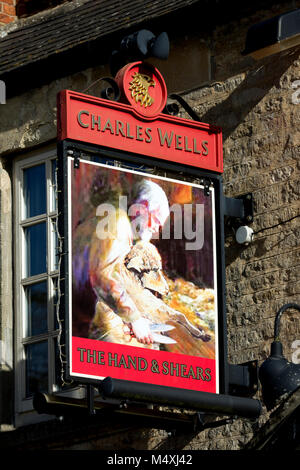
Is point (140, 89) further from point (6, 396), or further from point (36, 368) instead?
point (6, 396)

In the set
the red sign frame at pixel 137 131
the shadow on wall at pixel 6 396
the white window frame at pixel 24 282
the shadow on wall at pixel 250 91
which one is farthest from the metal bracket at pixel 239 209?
the shadow on wall at pixel 6 396

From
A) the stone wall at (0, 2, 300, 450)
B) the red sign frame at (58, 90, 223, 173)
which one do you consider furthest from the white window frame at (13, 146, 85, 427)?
the red sign frame at (58, 90, 223, 173)

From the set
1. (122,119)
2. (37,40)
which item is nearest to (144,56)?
(122,119)

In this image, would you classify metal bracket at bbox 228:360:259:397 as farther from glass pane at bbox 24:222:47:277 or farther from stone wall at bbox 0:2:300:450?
glass pane at bbox 24:222:47:277

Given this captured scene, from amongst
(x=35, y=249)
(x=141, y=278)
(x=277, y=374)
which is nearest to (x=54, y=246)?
(x=35, y=249)

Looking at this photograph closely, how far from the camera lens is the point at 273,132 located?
1288 centimetres

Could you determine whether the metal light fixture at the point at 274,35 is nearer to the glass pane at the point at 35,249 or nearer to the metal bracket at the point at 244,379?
the metal bracket at the point at 244,379

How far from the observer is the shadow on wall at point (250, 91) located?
12953 millimetres

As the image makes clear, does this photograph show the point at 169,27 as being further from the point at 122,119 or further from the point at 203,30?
the point at 122,119

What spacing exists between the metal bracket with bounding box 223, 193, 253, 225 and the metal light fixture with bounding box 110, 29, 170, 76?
129 centimetres

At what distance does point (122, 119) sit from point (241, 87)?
1413mm

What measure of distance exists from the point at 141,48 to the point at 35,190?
8.12ft

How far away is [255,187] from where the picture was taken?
12.9 metres

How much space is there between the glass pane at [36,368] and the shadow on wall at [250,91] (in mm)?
2550
